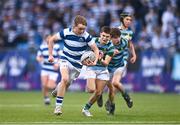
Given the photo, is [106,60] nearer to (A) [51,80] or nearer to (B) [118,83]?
(B) [118,83]

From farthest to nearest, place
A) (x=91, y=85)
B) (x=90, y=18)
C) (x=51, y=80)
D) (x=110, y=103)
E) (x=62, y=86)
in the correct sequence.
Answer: (x=90, y=18) → (x=51, y=80) → (x=110, y=103) → (x=91, y=85) → (x=62, y=86)

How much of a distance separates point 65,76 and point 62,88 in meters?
0.32

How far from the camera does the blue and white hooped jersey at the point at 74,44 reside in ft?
59.4

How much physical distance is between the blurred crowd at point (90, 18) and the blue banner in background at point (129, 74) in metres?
0.63

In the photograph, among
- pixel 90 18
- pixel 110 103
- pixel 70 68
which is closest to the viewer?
pixel 70 68

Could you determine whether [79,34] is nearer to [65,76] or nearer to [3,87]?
[65,76]

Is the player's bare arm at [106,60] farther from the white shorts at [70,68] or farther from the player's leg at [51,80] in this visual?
the player's leg at [51,80]

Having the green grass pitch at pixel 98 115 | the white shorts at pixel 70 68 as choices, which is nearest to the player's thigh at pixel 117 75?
the green grass pitch at pixel 98 115

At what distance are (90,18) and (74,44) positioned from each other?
713 inches

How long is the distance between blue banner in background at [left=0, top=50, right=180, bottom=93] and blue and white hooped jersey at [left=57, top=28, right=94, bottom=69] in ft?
44.5

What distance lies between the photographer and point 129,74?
107 feet

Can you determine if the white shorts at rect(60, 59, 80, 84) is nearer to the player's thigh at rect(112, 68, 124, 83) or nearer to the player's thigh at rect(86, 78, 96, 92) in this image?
the player's thigh at rect(86, 78, 96, 92)

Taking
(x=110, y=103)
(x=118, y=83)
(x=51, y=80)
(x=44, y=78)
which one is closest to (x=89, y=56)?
(x=110, y=103)

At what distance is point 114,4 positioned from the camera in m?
36.0
